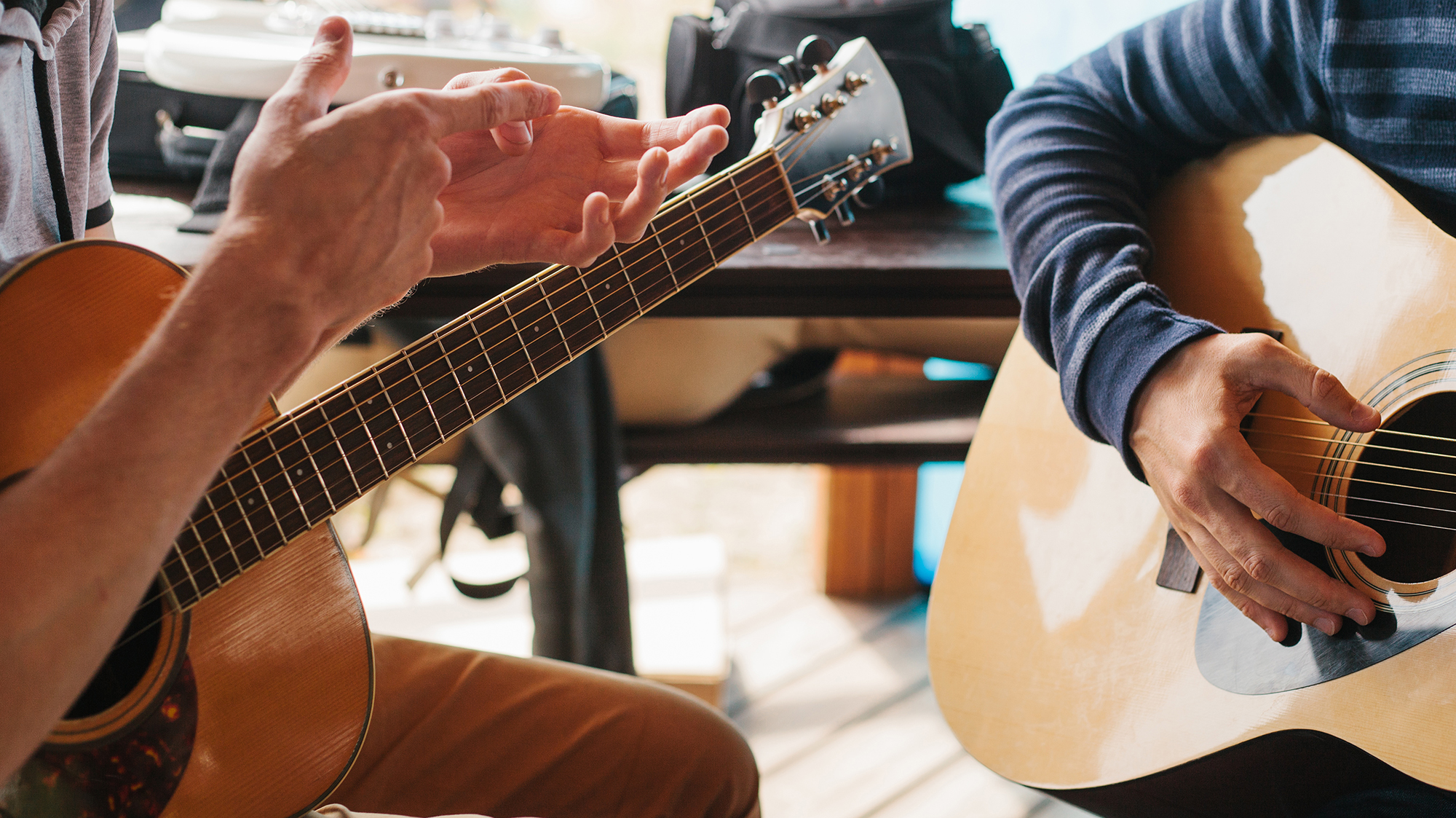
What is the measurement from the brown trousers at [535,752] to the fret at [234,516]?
0.24 metres

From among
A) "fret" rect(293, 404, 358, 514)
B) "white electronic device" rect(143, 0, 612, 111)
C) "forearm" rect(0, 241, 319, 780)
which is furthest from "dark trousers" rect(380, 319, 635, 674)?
"forearm" rect(0, 241, 319, 780)

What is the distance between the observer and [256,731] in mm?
620

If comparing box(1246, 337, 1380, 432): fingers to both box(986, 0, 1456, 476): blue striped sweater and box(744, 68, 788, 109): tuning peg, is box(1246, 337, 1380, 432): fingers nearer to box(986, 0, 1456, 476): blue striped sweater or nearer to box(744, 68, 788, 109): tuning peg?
box(986, 0, 1456, 476): blue striped sweater

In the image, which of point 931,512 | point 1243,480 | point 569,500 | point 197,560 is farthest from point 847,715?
point 197,560

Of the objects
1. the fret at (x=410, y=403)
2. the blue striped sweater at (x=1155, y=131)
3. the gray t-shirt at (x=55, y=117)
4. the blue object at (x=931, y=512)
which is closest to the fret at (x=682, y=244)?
the fret at (x=410, y=403)

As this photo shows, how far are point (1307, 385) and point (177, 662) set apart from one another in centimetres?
79

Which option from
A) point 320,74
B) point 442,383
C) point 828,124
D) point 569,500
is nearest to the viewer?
point 320,74

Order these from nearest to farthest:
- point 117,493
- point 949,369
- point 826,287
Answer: point 117,493
point 826,287
point 949,369

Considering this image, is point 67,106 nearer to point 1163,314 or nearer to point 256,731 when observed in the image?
point 256,731

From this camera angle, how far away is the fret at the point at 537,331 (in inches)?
28.0

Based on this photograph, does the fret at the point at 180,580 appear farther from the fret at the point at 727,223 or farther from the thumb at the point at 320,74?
the fret at the point at 727,223

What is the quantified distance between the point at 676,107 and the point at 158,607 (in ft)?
3.12

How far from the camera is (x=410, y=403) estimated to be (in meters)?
0.67

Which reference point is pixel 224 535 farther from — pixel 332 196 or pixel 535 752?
pixel 535 752
